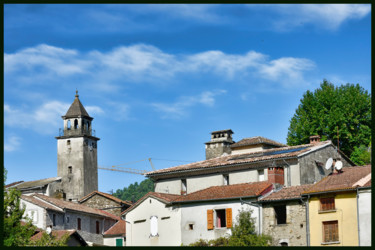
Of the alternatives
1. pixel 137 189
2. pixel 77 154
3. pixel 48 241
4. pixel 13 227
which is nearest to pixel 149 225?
pixel 48 241

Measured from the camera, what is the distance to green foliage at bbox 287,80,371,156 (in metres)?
66.0

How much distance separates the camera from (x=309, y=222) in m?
41.6

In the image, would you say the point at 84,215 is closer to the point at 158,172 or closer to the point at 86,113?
the point at 158,172

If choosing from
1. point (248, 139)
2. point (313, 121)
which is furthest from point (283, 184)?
point (313, 121)

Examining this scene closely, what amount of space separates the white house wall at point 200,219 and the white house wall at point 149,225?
46 centimetres

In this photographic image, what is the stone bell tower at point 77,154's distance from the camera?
84.8 meters

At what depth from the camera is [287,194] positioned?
43.6 m

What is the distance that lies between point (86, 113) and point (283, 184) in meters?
46.7

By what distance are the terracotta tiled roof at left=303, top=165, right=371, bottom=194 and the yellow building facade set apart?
1.17 feet

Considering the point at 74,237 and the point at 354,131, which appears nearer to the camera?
the point at 74,237

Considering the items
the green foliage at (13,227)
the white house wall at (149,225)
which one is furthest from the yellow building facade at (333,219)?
the green foliage at (13,227)

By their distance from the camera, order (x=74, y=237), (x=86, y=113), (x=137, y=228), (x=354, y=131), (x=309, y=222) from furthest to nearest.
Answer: (x=86, y=113) < (x=354, y=131) < (x=74, y=237) < (x=137, y=228) < (x=309, y=222)

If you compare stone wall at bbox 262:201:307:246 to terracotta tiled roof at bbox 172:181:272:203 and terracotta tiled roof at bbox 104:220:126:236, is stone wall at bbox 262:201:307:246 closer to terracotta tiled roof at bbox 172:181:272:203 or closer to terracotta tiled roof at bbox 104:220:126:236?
terracotta tiled roof at bbox 172:181:272:203

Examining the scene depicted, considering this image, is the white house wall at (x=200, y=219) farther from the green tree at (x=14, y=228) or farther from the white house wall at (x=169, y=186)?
the green tree at (x=14, y=228)
